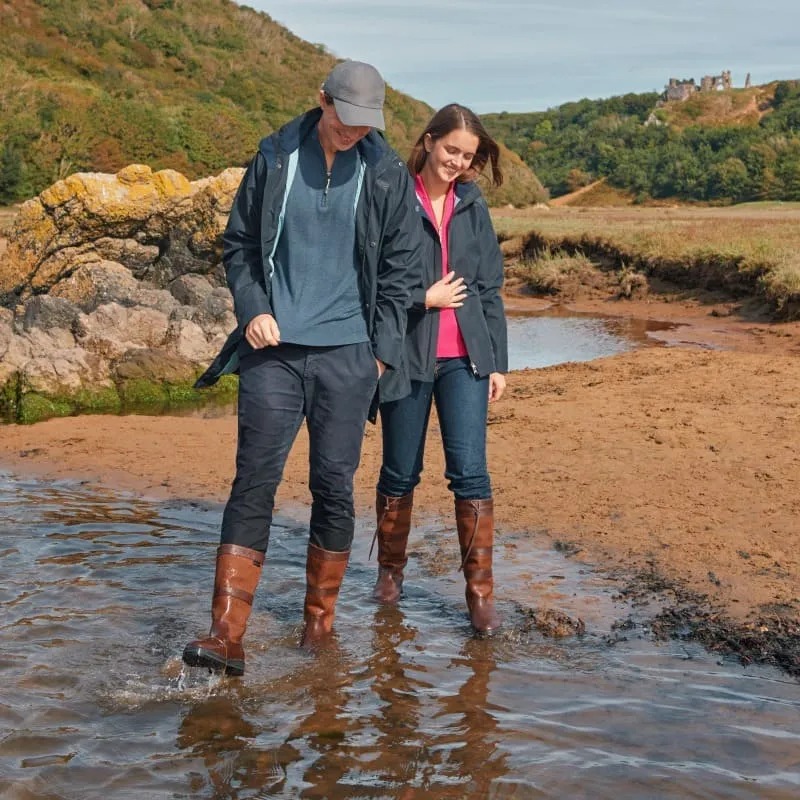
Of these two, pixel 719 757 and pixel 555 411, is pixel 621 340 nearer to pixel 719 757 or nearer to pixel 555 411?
pixel 555 411

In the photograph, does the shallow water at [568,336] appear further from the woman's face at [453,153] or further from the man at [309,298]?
the man at [309,298]

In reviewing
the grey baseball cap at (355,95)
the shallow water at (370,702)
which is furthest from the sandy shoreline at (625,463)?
the grey baseball cap at (355,95)

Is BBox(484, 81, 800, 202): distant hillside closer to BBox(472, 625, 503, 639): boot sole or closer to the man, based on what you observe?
BBox(472, 625, 503, 639): boot sole

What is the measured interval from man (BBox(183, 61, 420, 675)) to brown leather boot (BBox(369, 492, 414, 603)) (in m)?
0.77

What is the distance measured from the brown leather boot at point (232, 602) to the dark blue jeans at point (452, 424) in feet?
2.97

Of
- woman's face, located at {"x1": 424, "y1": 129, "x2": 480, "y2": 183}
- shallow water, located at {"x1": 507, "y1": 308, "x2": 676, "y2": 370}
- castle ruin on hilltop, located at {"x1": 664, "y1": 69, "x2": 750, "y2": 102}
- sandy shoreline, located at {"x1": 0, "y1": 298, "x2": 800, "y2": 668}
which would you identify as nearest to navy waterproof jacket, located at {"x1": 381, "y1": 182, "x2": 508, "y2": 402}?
woman's face, located at {"x1": 424, "y1": 129, "x2": 480, "y2": 183}

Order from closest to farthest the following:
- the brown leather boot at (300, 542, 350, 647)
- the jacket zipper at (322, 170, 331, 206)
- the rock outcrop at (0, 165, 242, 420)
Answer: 1. the jacket zipper at (322, 170, 331, 206)
2. the brown leather boot at (300, 542, 350, 647)
3. the rock outcrop at (0, 165, 242, 420)

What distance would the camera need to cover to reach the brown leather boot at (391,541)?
191 inches

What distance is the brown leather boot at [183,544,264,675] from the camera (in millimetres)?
3932

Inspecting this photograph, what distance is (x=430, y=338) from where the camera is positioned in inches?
176

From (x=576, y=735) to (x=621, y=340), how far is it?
1111 centimetres

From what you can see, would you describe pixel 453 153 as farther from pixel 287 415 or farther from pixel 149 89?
pixel 149 89

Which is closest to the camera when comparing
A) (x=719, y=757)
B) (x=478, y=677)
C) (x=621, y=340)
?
(x=719, y=757)

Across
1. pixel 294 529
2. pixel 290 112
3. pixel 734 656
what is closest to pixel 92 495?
pixel 294 529
